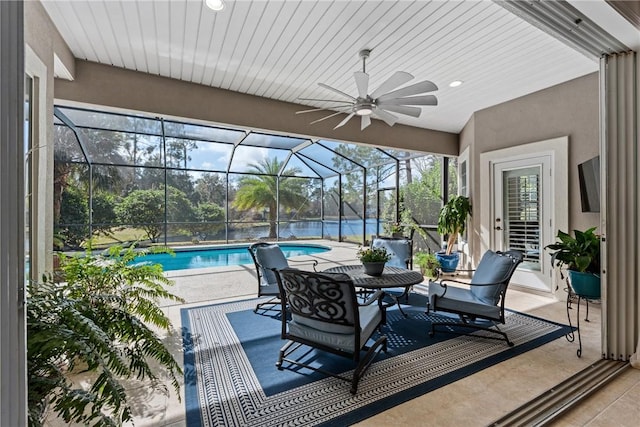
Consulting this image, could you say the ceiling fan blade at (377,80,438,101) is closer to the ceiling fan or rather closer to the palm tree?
the ceiling fan

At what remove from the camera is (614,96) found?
2477 mm

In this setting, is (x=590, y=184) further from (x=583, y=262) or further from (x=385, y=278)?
(x=385, y=278)

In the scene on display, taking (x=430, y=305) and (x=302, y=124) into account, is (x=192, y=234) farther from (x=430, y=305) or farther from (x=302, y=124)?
(x=430, y=305)

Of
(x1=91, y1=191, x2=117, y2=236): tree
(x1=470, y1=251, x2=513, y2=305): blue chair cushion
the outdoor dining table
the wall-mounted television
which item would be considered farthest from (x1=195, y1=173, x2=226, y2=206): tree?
the wall-mounted television

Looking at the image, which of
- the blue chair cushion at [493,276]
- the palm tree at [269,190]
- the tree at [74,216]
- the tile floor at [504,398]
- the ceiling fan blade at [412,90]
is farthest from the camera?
the palm tree at [269,190]

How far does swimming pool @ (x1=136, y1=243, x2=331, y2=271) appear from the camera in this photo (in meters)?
8.11

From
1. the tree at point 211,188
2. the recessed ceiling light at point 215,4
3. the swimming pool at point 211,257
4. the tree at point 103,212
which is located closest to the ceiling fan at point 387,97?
the recessed ceiling light at point 215,4

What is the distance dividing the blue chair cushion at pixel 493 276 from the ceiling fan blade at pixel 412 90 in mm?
1878

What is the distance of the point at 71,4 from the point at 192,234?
27.1 feet

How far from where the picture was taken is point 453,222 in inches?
222

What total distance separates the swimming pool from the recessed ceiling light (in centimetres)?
618

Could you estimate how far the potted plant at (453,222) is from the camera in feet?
18.3

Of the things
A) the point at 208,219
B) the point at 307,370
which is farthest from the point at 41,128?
the point at 208,219

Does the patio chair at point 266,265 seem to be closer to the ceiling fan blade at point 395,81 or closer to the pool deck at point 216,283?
the pool deck at point 216,283
